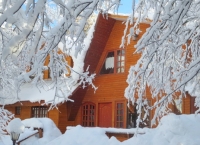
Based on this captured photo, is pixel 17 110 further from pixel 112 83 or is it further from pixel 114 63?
pixel 114 63

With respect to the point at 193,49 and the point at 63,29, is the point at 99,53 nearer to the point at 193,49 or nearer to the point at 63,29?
the point at 193,49

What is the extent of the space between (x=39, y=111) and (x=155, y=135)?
356 inches

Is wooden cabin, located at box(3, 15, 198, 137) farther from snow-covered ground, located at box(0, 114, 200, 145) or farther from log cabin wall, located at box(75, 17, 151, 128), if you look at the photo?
snow-covered ground, located at box(0, 114, 200, 145)

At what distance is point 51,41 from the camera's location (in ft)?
12.9

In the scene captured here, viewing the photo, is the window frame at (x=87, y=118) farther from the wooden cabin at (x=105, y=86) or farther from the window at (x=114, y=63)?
the window at (x=114, y=63)

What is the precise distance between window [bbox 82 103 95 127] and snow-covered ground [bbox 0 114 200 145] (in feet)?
8.23

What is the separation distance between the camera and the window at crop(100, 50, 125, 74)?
15.6 m

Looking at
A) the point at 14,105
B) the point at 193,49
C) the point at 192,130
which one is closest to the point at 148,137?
the point at 192,130

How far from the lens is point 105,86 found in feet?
52.0

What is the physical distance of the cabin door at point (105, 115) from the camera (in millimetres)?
15488

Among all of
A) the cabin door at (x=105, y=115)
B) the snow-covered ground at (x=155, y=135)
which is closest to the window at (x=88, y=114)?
the cabin door at (x=105, y=115)

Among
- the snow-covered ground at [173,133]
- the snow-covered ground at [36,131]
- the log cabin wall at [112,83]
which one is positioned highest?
the log cabin wall at [112,83]

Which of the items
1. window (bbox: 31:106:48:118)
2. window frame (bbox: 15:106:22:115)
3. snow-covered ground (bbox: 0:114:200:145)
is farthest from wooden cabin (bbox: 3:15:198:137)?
snow-covered ground (bbox: 0:114:200:145)

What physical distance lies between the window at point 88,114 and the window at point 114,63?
70.3 inches
